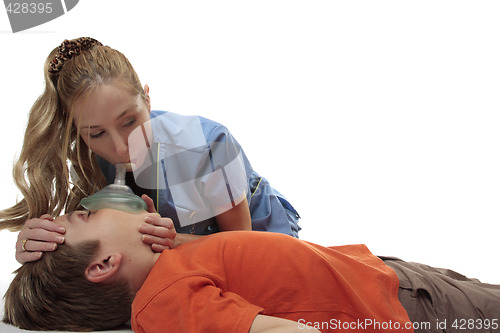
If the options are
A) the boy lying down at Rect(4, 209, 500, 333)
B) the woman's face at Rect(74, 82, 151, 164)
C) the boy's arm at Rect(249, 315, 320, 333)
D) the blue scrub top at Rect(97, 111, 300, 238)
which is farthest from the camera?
the blue scrub top at Rect(97, 111, 300, 238)

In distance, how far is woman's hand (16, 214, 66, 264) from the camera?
117 cm

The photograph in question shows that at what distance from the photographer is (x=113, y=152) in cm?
A: 136

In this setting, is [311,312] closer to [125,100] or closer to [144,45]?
[125,100]

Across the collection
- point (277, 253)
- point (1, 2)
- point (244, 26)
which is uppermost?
point (1, 2)

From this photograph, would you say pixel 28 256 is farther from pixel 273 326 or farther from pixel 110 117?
pixel 273 326

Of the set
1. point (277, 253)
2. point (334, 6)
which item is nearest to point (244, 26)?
point (334, 6)

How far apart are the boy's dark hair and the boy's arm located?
0.33 meters

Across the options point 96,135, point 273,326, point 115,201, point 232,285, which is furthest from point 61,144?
point 273,326

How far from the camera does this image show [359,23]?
2.39 m

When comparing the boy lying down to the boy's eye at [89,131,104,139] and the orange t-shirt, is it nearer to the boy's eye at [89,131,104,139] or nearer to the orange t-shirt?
the orange t-shirt

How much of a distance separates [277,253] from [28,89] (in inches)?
56.9

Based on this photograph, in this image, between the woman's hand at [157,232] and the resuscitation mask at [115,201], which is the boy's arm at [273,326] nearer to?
the woman's hand at [157,232]

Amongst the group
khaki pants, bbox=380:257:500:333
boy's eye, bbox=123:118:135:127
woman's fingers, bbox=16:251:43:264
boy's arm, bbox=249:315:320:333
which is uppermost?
boy's eye, bbox=123:118:135:127

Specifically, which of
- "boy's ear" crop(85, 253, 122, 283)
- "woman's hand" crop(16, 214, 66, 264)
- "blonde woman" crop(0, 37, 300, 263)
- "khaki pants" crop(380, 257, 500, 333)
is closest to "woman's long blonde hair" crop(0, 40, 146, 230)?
"blonde woman" crop(0, 37, 300, 263)
